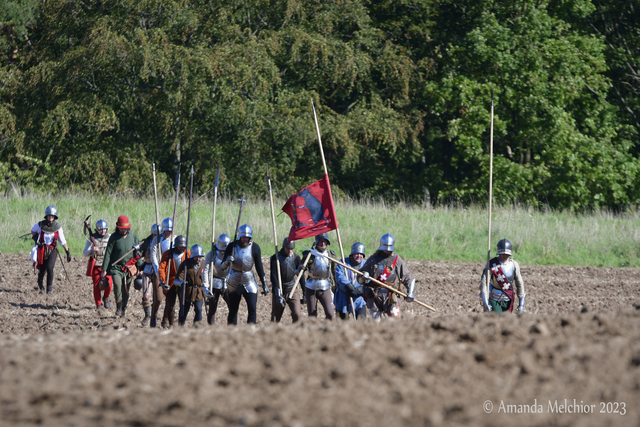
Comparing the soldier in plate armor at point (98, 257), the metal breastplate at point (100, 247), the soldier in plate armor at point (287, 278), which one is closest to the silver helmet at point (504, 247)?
the soldier in plate armor at point (287, 278)

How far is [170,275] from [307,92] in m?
18.8

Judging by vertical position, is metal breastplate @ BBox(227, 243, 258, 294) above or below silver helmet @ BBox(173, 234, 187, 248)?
below

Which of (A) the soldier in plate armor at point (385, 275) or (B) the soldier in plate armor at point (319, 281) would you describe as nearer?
(A) the soldier in plate armor at point (385, 275)

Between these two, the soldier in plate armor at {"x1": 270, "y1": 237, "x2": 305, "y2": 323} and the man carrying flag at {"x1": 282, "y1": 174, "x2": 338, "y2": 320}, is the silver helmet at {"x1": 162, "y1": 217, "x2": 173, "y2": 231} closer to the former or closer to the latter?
the soldier in plate armor at {"x1": 270, "y1": 237, "x2": 305, "y2": 323}

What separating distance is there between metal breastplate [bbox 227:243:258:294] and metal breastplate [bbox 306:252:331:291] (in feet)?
2.90

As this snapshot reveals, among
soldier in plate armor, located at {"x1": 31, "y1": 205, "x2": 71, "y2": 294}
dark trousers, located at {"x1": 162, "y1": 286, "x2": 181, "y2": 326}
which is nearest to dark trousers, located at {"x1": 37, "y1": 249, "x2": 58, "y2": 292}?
soldier in plate armor, located at {"x1": 31, "y1": 205, "x2": 71, "y2": 294}

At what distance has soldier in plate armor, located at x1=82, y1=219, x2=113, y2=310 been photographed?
12.9 m

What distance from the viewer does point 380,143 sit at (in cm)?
3088

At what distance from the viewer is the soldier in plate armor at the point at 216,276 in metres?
10.9

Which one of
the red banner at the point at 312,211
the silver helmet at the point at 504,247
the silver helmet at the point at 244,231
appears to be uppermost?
the red banner at the point at 312,211

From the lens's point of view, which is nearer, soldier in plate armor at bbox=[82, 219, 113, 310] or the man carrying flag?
the man carrying flag

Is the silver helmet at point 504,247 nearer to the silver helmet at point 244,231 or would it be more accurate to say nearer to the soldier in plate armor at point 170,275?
the silver helmet at point 244,231

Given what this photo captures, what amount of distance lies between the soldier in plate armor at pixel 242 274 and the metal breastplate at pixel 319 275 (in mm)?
766

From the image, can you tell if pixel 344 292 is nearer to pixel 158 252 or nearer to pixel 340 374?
pixel 158 252
